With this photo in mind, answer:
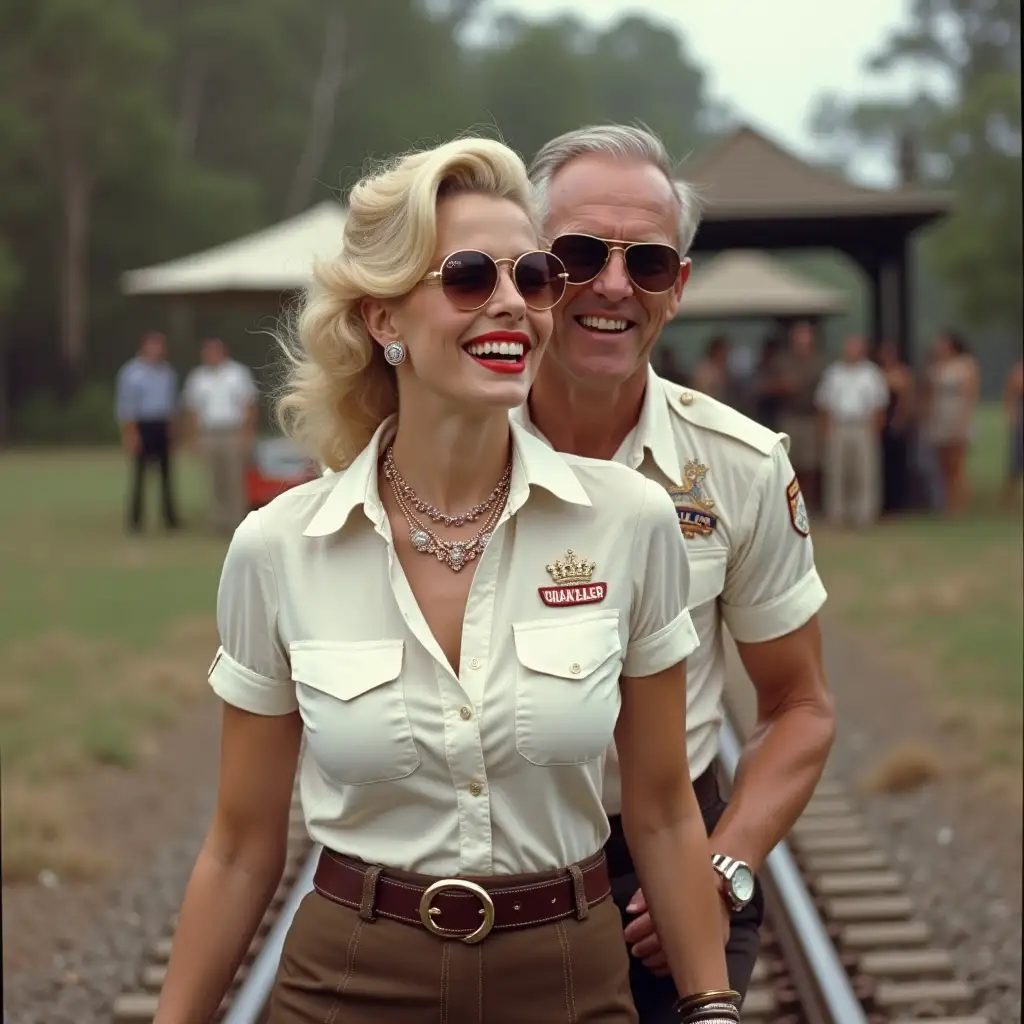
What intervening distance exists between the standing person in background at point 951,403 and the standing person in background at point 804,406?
1287mm

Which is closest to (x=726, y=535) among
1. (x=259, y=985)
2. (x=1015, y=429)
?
(x=259, y=985)

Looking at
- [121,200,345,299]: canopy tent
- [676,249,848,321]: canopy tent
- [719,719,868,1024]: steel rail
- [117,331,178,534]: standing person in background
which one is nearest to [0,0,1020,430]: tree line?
[676,249,848,321]: canopy tent

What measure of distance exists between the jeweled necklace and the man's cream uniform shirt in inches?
21.0

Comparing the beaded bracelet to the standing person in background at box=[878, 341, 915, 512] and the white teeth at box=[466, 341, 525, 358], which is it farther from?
the standing person in background at box=[878, 341, 915, 512]

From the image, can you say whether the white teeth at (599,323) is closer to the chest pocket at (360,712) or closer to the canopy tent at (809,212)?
the chest pocket at (360,712)

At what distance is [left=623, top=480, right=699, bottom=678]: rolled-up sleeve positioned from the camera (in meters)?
2.55

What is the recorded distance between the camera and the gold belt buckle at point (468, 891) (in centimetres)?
244

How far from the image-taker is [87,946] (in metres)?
5.94

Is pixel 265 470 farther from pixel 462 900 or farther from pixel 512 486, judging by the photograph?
pixel 462 900

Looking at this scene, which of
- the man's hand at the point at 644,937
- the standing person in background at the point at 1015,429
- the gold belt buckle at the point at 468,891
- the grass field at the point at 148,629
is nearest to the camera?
the gold belt buckle at the point at 468,891

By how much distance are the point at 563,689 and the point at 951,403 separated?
17149 millimetres

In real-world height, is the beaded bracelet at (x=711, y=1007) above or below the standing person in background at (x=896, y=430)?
below

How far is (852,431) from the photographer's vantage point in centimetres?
1823

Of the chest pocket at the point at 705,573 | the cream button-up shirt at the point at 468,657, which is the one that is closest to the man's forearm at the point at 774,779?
the chest pocket at the point at 705,573
